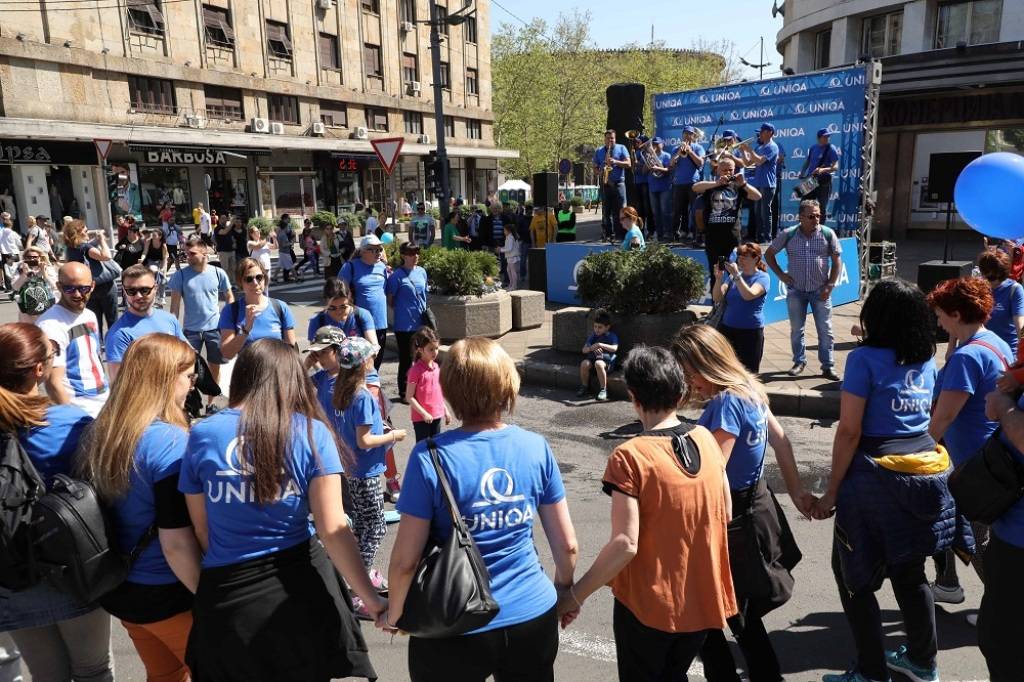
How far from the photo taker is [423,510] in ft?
7.12

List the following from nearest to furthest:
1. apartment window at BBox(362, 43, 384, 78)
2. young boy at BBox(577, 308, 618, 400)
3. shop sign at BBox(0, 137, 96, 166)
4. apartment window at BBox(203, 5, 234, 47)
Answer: young boy at BBox(577, 308, 618, 400)
shop sign at BBox(0, 137, 96, 166)
apartment window at BBox(203, 5, 234, 47)
apartment window at BBox(362, 43, 384, 78)

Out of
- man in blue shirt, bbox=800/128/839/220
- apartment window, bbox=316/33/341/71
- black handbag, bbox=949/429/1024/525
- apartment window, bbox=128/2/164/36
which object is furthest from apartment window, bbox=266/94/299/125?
black handbag, bbox=949/429/1024/525

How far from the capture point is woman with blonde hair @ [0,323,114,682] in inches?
97.5

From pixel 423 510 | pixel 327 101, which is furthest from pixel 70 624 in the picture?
pixel 327 101

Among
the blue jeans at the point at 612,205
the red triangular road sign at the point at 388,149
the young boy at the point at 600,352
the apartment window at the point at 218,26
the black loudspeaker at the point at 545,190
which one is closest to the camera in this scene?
the young boy at the point at 600,352

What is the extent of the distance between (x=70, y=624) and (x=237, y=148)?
30985 millimetres

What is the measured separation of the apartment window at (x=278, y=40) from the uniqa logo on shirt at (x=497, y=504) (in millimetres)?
34241

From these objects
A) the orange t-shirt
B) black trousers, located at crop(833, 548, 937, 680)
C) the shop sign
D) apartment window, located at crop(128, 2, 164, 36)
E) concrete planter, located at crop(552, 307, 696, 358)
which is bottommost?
black trousers, located at crop(833, 548, 937, 680)

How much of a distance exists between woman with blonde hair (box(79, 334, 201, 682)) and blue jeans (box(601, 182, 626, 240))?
12.6m

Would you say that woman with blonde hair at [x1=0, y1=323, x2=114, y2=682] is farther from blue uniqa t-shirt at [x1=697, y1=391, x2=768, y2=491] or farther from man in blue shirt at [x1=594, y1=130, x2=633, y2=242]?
man in blue shirt at [x1=594, y1=130, x2=633, y2=242]

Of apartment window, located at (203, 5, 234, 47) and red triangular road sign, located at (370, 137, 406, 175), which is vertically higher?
apartment window, located at (203, 5, 234, 47)

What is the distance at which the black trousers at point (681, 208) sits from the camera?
44.4 ft

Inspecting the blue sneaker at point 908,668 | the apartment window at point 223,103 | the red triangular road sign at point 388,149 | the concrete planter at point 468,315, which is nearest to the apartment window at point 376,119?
the apartment window at point 223,103

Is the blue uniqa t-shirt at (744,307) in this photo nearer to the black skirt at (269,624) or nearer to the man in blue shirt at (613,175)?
the black skirt at (269,624)
